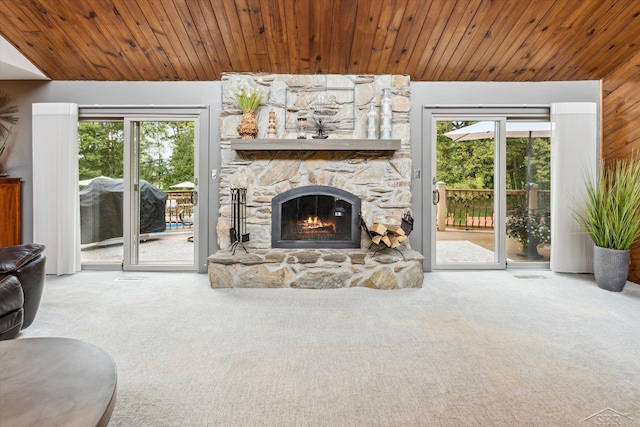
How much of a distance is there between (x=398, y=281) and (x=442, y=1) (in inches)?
104

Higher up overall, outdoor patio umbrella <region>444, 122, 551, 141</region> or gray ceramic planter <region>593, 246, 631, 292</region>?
outdoor patio umbrella <region>444, 122, 551, 141</region>

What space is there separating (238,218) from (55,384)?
3.00 metres

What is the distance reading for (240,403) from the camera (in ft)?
5.73

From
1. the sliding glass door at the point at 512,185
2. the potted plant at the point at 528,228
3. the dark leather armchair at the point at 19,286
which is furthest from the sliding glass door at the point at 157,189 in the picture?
the potted plant at the point at 528,228

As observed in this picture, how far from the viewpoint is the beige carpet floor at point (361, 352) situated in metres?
1.69

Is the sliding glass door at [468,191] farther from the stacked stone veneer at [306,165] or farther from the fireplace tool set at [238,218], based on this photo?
Result: the fireplace tool set at [238,218]

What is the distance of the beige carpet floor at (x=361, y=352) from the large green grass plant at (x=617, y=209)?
53 cm

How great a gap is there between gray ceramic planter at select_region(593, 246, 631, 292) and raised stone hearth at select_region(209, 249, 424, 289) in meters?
1.82

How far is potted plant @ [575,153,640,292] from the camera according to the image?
3.65m

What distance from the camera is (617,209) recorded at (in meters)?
3.70

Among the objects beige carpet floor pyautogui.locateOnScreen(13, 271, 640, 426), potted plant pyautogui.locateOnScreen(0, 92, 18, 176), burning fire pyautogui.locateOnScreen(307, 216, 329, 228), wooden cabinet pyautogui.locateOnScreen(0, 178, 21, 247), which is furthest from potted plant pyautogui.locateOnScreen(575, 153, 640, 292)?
potted plant pyautogui.locateOnScreen(0, 92, 18, 176)

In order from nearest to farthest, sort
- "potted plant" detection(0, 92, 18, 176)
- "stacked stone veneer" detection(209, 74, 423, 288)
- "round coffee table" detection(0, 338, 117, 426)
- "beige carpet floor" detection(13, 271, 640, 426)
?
"round coffee table" detection(0, 338, 117, 426), "beige carpet floor" detection(13, 271, 640, 426), "stacked stone veneer" detection(209, 74, 423, 288), "potted plant" detection(0, 92, 18, 176)

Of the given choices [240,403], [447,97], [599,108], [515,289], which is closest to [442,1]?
[447,97]

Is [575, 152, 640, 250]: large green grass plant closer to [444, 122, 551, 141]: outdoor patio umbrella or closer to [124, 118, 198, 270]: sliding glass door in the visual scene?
[444, 122, 551, 141]: outdoor patio umbrella
